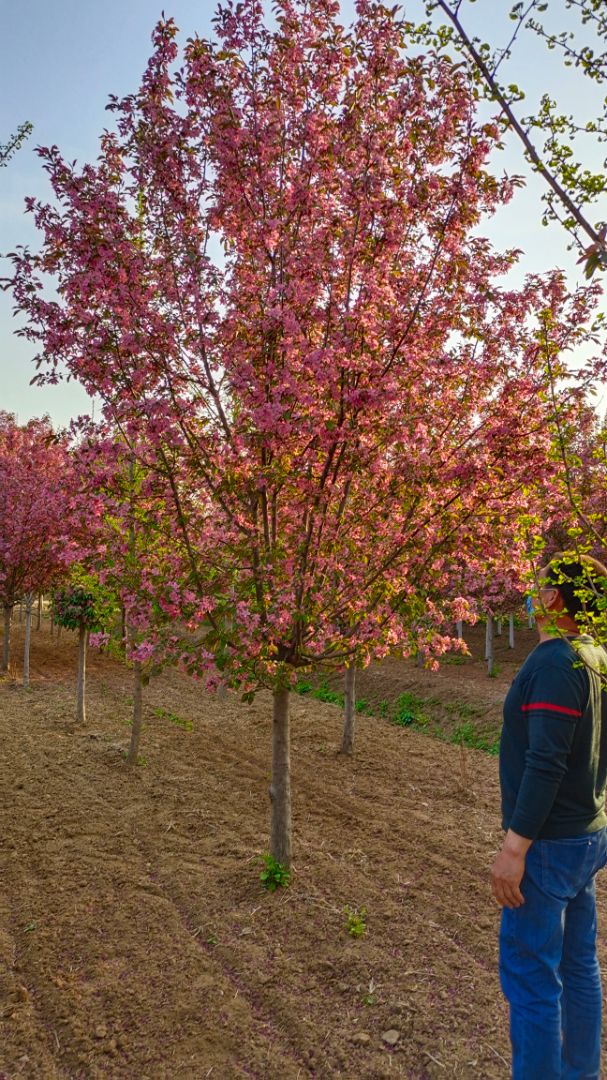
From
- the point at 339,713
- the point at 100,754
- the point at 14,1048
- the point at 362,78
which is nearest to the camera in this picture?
the point at 14,1048

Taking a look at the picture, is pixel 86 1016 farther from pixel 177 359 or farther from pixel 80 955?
pixel 177 359

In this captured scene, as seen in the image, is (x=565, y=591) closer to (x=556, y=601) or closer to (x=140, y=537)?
(x=556, y=601)

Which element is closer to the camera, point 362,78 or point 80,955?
point 362,78

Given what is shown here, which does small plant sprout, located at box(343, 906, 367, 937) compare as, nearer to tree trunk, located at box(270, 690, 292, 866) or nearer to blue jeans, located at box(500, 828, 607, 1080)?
tree trunk, located at box(270, 690, 292, 866)

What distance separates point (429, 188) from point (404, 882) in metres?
5.18

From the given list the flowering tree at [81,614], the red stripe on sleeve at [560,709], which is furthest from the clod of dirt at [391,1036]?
the flowering tree at [81,614]

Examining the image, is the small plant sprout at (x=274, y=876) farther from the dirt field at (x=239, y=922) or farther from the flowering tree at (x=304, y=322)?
the flowering tree at (x=304, y=322)

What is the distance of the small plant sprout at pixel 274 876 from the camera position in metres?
5.51

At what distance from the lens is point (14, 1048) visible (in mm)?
3791

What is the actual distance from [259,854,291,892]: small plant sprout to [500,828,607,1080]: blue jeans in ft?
9.03

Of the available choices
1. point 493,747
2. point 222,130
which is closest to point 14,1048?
point 222,130

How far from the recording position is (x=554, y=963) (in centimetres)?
285

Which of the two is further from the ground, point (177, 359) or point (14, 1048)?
point (177, 359)

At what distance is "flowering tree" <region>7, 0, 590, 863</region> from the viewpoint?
172 inches
